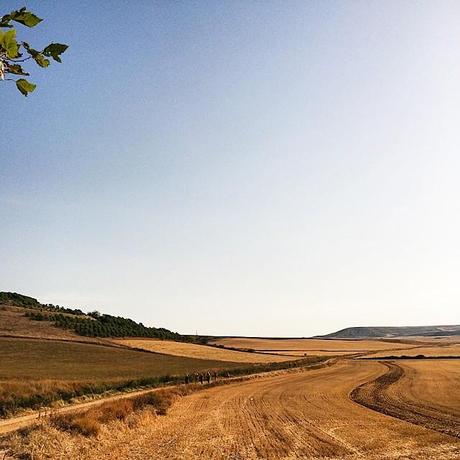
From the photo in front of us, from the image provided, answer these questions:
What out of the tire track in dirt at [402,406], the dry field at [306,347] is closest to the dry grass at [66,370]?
the tire track in dirt at [402,406]

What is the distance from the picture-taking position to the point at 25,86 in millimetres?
3350

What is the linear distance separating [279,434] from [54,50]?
73.7 ft

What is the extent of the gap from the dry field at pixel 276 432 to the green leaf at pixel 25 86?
1639 centimetres

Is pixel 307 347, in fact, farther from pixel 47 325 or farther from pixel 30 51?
pixel 30 51

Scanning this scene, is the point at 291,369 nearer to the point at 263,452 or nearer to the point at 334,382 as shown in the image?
the point at 334,382

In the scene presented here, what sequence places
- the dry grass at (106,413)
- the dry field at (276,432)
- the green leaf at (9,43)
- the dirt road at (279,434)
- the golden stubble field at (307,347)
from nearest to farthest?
1. the green leaf at (9,43)
2. the dry field at (276,432)
3. the dirt road at (279,434)
4. the dry grass at (106,413)
5. the golden stubble field at (307,347)

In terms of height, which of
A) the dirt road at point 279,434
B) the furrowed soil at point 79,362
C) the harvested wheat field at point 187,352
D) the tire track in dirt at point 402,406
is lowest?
the dirt road at point 279,434

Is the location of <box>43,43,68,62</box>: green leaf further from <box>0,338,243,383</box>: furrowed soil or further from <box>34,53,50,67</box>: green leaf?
<box>0,338,243,383</box>: furrowed soil

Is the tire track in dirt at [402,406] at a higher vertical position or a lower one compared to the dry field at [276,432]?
higher

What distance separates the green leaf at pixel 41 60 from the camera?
11.0 ft

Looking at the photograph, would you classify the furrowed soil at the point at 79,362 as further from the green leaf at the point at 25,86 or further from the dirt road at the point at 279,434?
the green leaf at the point at 25,86

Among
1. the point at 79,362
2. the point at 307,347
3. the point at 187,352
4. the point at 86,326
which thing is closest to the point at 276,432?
the point at 79,362

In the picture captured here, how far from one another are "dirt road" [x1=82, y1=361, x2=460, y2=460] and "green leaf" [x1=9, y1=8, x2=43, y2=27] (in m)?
17.6

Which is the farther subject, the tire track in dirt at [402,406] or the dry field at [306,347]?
the dry field at [306,347]
